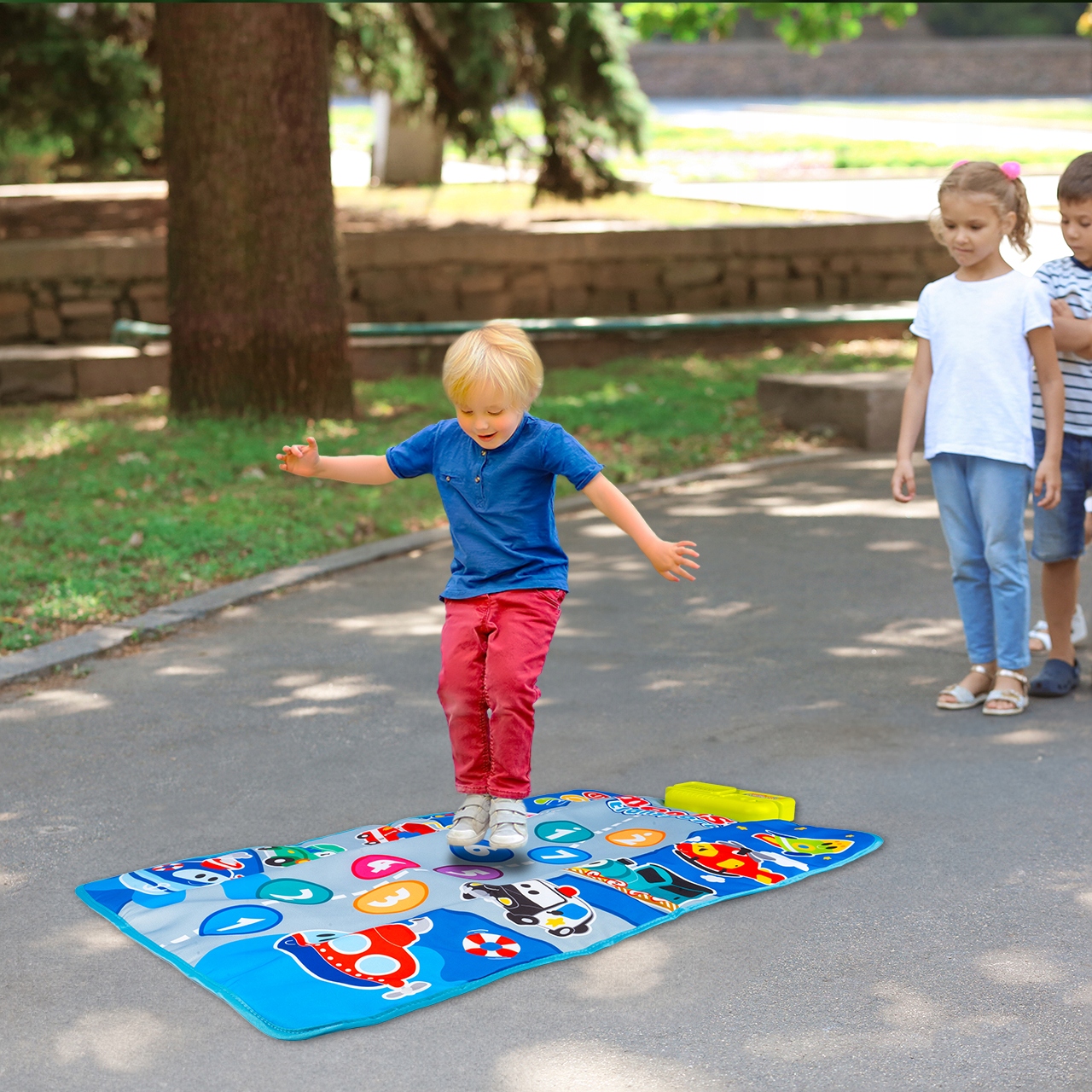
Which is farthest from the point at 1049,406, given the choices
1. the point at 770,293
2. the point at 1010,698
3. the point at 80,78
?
the point at 80,78

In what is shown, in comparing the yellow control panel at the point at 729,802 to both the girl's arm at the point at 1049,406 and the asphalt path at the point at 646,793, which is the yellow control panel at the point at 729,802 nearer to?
the asphalt path at the point at 646,793

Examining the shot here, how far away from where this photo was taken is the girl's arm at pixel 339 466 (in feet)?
13.1

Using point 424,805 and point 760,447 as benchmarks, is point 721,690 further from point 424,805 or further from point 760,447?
point 760,447

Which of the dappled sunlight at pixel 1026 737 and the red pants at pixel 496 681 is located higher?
the red pants at pixel 496 681

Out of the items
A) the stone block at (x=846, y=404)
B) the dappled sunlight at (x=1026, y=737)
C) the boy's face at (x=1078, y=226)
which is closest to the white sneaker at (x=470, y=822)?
the dappled sunlight at (x=1026, y=737)

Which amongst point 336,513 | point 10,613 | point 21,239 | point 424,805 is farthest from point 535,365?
point 21,239

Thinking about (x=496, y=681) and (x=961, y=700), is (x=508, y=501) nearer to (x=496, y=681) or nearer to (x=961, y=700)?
(x=496, y=681)

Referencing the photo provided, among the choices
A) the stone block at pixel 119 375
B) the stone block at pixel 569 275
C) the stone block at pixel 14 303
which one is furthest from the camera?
the stone block at pixel 569 275

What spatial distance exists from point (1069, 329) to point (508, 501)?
214 cm

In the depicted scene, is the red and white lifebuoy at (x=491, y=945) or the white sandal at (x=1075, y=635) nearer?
the red and white lifebuoy at (x=491, y=945)

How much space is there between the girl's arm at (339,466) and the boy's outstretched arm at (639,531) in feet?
1.86

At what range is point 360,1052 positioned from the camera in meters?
2.96

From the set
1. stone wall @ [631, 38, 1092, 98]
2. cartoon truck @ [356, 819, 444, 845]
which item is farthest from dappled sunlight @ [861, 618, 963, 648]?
stone wall @ [631, 38, 1092, 98]

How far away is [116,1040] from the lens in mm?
3031
